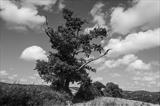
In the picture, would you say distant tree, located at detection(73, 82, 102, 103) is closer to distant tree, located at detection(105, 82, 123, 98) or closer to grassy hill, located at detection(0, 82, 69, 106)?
grassy hill, located at detection(0, 82, 69, 106)

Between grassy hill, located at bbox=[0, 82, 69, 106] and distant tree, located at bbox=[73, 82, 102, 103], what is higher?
distant tree, located at bbox=[73, 82, 102, 103]

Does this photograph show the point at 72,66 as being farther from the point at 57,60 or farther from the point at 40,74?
the point at 40,74

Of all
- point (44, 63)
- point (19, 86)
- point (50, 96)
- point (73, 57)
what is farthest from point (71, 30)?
point (19, 86)

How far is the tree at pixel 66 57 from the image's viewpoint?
2713 centimetres

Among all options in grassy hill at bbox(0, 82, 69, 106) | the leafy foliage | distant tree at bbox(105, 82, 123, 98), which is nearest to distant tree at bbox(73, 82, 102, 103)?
the leafy foliage

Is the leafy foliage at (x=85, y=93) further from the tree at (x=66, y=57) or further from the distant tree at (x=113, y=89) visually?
the distant tree at (x=113, y=89)

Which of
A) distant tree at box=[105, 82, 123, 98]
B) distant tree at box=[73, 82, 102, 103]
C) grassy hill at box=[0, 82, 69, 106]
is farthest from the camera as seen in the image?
distant tree at box=[105, 82, 123, 98]

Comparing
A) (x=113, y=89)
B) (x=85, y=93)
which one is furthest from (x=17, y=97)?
(x=113, y=89)

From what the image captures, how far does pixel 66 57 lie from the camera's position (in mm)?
28938

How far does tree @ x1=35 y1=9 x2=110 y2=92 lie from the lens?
27128mm

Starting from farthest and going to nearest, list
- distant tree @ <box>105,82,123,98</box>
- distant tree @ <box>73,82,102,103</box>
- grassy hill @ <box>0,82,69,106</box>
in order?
distant tree @ <box>105,82,123,98</box>
distant tree @ <box>73,82,102,103</box>
grassy hill @ <box>0,82,69,106</box>

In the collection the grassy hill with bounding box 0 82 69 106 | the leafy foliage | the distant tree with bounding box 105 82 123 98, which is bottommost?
the grassy hill with bounding box 0 82 69 106

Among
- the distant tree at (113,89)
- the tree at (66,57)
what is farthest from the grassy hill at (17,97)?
the distant tree at (113,89)

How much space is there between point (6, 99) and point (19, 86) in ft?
5.59
